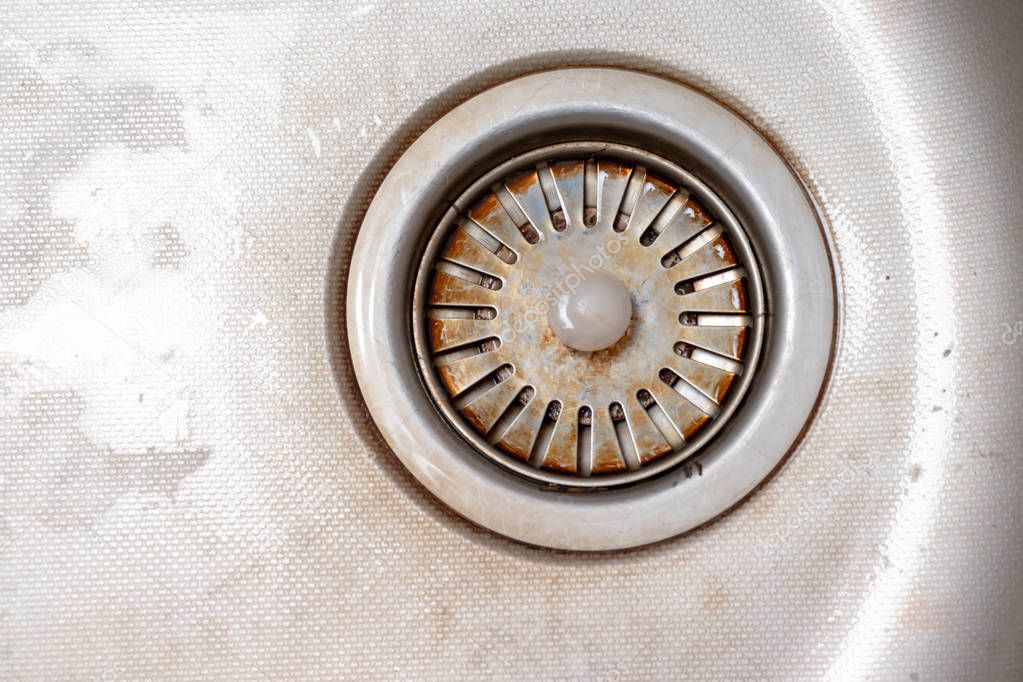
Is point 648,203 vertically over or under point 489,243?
over

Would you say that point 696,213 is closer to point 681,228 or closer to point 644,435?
point 681,228

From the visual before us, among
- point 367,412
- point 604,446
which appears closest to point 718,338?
point 604,446

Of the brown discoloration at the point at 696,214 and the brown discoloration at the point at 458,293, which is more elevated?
the brown discoloration at the point at 696,214

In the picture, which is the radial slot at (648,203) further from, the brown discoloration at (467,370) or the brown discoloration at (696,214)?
the brown discoloration at (467,370)

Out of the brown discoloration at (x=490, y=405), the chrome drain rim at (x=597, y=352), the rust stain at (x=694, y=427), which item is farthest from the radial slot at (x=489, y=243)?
the rust stain at (x=694, y=427)

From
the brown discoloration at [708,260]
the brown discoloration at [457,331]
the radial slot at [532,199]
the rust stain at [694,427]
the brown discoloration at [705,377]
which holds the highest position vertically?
the brown discoloration at [708,260]

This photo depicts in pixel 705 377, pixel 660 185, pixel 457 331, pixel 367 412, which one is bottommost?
pixel 367 412

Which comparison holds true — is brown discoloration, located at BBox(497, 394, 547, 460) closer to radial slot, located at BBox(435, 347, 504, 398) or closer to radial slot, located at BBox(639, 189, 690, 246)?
radial slot, located at BBox(435, 347, 504, 398)
